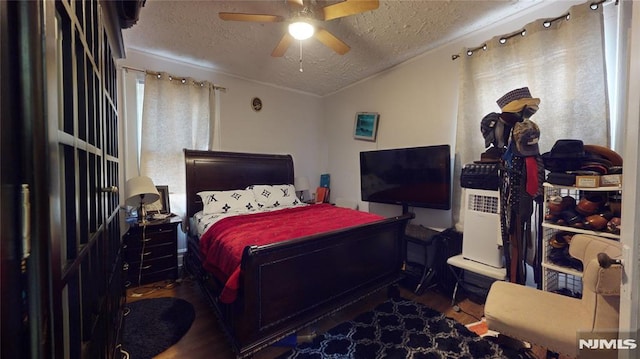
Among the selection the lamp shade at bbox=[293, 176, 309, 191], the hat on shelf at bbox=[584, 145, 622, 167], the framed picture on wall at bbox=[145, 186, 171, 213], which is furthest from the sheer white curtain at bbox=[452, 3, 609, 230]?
the framed picture on wall at bbox=[145, 186, 171, 213]

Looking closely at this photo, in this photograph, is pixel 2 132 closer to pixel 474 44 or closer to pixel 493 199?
pixel 493 199

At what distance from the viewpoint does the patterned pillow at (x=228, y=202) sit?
3.05 meters

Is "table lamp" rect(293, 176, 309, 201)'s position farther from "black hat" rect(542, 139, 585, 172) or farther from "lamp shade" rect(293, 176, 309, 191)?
"black hat" rect(542, 139, 585, 172)

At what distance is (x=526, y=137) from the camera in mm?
1747

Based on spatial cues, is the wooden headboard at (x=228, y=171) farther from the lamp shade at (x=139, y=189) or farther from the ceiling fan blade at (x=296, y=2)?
the ceiling fan blade at (x=296, y=2)

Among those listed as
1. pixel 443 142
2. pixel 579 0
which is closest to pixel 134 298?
pixel 443 142

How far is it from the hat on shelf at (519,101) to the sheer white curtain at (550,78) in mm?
407

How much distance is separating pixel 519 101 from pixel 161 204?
12.6 feet

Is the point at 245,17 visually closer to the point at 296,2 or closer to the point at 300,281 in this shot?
the point at 296,2

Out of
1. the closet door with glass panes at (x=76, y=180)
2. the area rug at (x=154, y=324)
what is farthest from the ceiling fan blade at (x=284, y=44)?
the area rug at (x=154, y=324)

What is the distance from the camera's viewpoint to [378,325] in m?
2.07

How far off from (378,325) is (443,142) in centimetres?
212

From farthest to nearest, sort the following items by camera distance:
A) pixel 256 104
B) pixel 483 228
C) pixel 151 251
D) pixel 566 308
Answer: pixel 256 104, pixel 151 251, pixel 483 228, pixel 566 308

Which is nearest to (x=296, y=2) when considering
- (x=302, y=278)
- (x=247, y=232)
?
(x=247, y=232)
